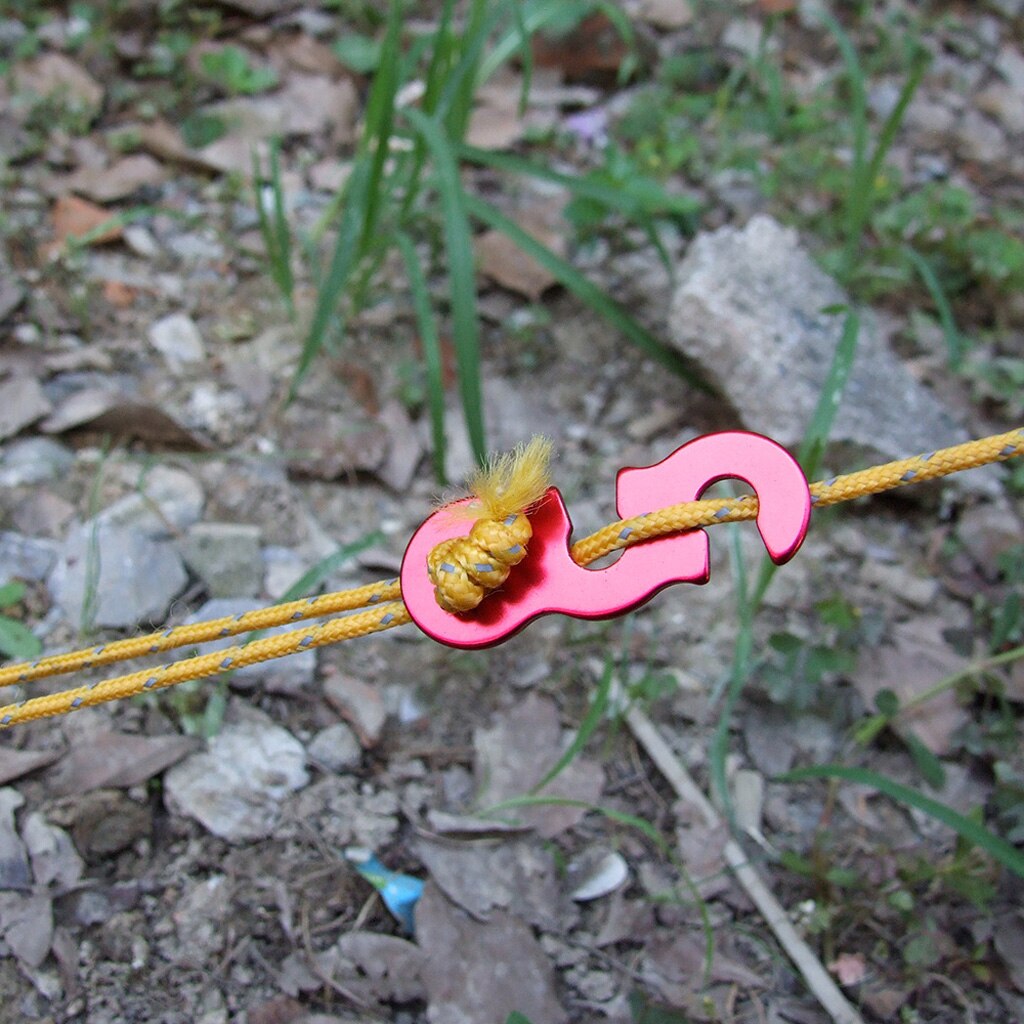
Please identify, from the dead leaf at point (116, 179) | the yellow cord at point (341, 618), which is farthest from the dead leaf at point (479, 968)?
the dead leaf at point (116, 179)

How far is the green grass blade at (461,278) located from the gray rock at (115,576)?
524 millimetres

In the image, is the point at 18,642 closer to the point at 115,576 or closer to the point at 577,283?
the point at 115,576

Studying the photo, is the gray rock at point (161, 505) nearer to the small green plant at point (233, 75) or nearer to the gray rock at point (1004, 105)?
the small green plant at point (233, 75)

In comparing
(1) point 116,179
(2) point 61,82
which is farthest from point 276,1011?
(2) point 61,82

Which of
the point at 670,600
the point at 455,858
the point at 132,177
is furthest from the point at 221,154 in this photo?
the point at 455,858

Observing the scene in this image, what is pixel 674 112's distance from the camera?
2.47 meters

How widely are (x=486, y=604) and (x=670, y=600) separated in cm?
74

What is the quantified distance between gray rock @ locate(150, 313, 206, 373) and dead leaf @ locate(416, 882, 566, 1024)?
42.5 inches

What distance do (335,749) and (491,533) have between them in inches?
24.4

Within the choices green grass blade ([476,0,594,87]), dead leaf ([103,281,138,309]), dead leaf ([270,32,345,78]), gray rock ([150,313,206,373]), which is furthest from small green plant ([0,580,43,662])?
dead leaf ([270,32,345,78])

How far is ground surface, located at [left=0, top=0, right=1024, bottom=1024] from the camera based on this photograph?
1.31m

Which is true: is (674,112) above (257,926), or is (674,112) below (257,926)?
Result: above

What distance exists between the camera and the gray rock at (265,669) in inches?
59.4

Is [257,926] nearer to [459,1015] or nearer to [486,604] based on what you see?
[459,1015]
